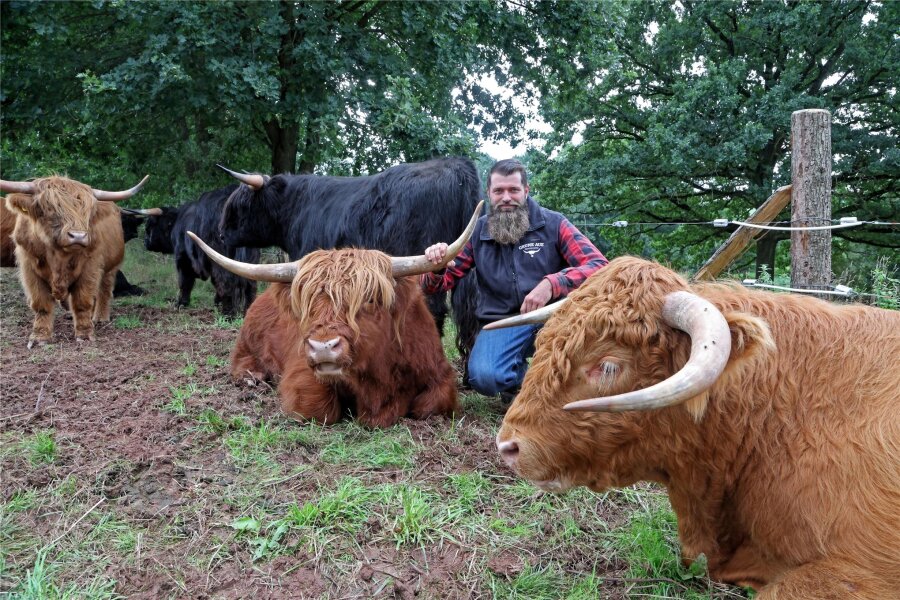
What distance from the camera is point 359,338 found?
13.1 feet

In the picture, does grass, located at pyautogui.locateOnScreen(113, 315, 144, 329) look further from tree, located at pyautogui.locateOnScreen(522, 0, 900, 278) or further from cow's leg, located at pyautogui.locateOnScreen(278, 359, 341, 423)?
tree, located at pyautogui.locateOnScreen(522, 0, 900, 278)

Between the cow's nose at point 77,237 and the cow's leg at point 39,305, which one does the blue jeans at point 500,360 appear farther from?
the cow's leg at point 39,305

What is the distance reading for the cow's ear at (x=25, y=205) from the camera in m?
7.28

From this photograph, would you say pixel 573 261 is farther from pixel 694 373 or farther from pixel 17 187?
pixel 17 187

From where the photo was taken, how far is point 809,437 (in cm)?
216

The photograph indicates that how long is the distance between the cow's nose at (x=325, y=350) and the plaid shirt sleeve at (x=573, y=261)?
1.34 meters

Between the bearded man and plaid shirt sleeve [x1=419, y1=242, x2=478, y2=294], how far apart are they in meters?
0.06

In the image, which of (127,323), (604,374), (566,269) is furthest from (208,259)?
(604,374)

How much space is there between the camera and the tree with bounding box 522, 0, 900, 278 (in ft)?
42.2

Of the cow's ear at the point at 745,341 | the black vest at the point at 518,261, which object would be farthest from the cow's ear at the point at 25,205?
the cow's ear at the point at 745,341

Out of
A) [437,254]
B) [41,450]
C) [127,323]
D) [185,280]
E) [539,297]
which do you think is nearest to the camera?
[41,450]

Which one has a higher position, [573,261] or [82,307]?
[573,261]

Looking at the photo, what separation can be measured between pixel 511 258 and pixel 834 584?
9.78 feet

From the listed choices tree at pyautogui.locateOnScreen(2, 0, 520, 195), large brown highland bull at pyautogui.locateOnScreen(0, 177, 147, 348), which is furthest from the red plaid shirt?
tree at pyautogui.locateOnScreen(2, 0, 520, 195)
